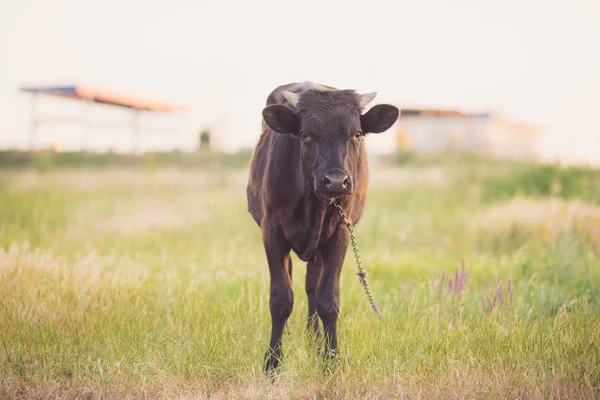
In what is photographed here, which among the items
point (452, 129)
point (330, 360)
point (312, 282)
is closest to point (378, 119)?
point (312, 282)

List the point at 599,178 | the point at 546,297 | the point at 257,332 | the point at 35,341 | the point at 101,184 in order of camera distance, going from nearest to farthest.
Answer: the point at 35,341 → the point at 257,332 → the point at 546,297 → the point at 599,178 → the point at 101,184

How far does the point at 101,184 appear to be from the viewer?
66.1 ft

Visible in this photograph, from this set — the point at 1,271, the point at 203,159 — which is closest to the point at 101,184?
the point at 203,159

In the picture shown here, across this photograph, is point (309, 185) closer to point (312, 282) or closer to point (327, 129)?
point (327, 129)

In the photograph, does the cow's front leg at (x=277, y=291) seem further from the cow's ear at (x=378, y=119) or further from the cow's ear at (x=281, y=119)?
the cow's ear at (x=378, y=119)

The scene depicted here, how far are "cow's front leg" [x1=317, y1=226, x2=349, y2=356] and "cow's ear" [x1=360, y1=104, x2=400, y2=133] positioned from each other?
2.64 ft

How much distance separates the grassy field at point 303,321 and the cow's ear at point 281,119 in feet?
5.24

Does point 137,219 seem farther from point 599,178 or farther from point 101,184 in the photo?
point 599,178

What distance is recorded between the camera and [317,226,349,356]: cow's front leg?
4.67 meters

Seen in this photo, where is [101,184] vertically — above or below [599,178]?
below

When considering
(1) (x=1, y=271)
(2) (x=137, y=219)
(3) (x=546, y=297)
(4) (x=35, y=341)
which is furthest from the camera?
(2) (x=137, y=219)

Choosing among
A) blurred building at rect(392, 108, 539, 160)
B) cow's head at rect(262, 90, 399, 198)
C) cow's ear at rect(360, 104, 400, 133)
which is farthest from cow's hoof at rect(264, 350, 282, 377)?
blurred building at rect(392, 108, 539, 160)

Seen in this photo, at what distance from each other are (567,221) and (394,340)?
6.94 meters

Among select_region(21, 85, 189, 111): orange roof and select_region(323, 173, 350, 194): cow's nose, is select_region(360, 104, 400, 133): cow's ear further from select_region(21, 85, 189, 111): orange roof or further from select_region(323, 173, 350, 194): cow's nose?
select_region(21, 85, 189, 111): orange roof
